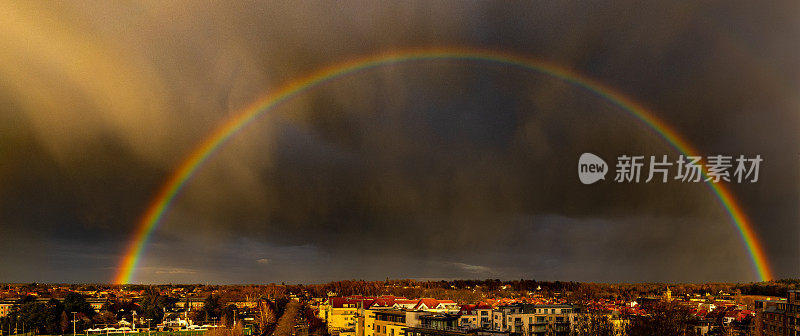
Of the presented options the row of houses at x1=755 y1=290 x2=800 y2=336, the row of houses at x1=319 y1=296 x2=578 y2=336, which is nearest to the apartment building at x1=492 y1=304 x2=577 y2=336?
the row of houses at x1=319 y1=296 x2=578 y2=336

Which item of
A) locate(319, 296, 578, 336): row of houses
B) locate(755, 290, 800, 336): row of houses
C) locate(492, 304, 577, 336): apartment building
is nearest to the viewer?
locate(755, 290, 800, 336): row of houses

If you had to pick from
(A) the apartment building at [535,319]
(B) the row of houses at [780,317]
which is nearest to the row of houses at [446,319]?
(A) the apartment building at [535,319]

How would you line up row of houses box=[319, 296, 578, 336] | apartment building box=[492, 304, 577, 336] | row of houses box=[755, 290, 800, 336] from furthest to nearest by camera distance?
apartment building box=[492, 304, 577, 336] → row of houses box=[319, 296, 578, 336] → row of houses box=[755, 290, 800, 336]

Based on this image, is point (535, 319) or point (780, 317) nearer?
point (780, 317)

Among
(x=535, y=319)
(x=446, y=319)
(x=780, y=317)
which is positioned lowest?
(x=535, y=319)

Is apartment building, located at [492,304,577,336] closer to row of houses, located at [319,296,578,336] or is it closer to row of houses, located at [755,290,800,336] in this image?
row of houses, located at [319,296,578,336]

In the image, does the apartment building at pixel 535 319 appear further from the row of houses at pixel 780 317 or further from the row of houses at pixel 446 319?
the row of houses at pixel 780 317

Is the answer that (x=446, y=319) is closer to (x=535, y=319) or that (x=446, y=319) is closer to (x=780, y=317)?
(x=535, y=319)

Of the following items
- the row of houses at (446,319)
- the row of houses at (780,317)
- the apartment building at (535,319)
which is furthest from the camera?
the apartment building at (535,319)

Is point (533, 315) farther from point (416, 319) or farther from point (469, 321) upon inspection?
point (416, 319)

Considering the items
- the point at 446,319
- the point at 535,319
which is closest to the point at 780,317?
the point at 535,319

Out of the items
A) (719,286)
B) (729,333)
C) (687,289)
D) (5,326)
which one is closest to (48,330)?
(5,326)
